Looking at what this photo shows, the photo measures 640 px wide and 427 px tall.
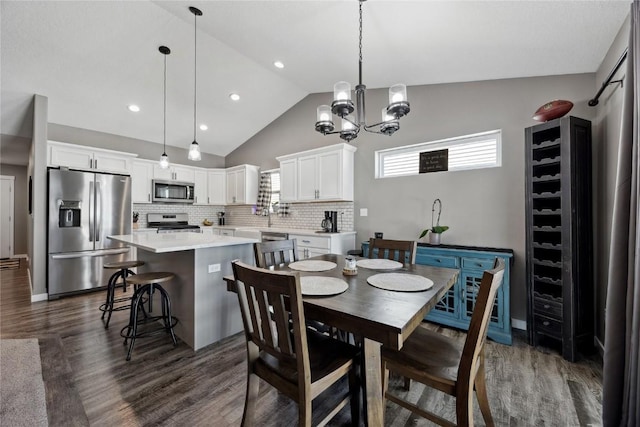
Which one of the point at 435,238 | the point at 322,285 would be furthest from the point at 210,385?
the point at 435,238

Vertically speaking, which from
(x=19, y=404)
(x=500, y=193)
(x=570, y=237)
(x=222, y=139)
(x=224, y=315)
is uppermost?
(x=222, y=139)

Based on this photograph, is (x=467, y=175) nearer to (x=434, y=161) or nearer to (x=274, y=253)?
(x=434, y=161)

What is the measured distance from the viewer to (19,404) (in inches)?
67.4

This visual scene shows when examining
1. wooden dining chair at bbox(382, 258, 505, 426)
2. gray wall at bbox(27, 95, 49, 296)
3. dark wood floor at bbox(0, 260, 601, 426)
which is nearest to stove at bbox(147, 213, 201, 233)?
gray wall at bbox(27, 95, 49, 296)

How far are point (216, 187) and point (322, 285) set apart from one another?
5286mm

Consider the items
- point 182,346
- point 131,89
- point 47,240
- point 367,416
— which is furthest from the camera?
point 131,89

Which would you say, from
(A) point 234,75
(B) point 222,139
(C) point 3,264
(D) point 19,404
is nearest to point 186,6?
(A) point 234,75

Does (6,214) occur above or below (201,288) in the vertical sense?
above

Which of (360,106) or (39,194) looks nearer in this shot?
(360,106)

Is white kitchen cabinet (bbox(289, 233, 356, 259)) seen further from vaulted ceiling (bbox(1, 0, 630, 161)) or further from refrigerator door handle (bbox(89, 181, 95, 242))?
refrigerator door handle (bbox(89, 181, 95, 242))

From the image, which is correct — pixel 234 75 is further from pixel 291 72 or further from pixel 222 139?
pixel 222 139

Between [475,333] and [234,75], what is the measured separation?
4.36m

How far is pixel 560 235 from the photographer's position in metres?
2.38

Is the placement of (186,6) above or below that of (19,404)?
above
